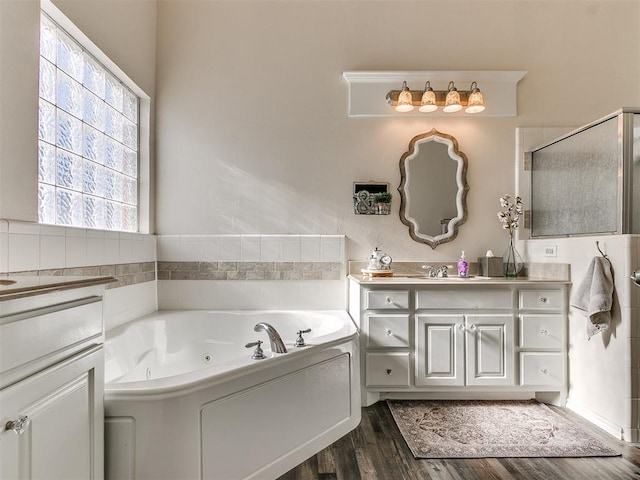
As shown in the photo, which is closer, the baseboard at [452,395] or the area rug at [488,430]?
the area rug at [488,430]

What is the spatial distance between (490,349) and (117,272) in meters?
2.41

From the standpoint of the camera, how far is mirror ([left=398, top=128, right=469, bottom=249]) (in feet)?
10.1

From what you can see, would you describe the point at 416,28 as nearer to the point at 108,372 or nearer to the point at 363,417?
the point at 363,417

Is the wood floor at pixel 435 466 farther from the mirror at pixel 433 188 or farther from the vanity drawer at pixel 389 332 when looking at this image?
the mirror at pixel 433 188

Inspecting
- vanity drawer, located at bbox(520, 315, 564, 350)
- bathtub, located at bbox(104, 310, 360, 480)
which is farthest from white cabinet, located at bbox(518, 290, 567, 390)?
bathtub, located at bbox(104, 310, 360, 480)

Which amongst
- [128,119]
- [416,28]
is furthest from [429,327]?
[128,119]

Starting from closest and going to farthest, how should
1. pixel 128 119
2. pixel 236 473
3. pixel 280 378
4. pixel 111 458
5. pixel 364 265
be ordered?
pixel 111 458 → pixel 236 473 → pixel 280 378 → pixel 128 119 → pixel 364 265

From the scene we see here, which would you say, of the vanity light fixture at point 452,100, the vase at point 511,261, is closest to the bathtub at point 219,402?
the vase at point 511,261

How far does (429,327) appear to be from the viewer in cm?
254

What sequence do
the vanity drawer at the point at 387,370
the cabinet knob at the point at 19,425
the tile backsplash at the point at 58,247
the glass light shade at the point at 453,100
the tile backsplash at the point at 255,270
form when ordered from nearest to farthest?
the cabinet knob at the point at 19,425 < the tile backsplash at the point at 58,247 < the vanity drawer at the point at 387,370 < the glass light shade at the point at 453,100 < the tile backsplash at the point at 255,270

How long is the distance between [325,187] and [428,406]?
171 centimetres

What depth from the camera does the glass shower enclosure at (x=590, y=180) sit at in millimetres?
2176

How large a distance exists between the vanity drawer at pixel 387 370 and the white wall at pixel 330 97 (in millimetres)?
855

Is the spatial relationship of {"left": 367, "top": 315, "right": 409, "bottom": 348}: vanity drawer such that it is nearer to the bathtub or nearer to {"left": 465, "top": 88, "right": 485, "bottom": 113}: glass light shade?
the bathtub
